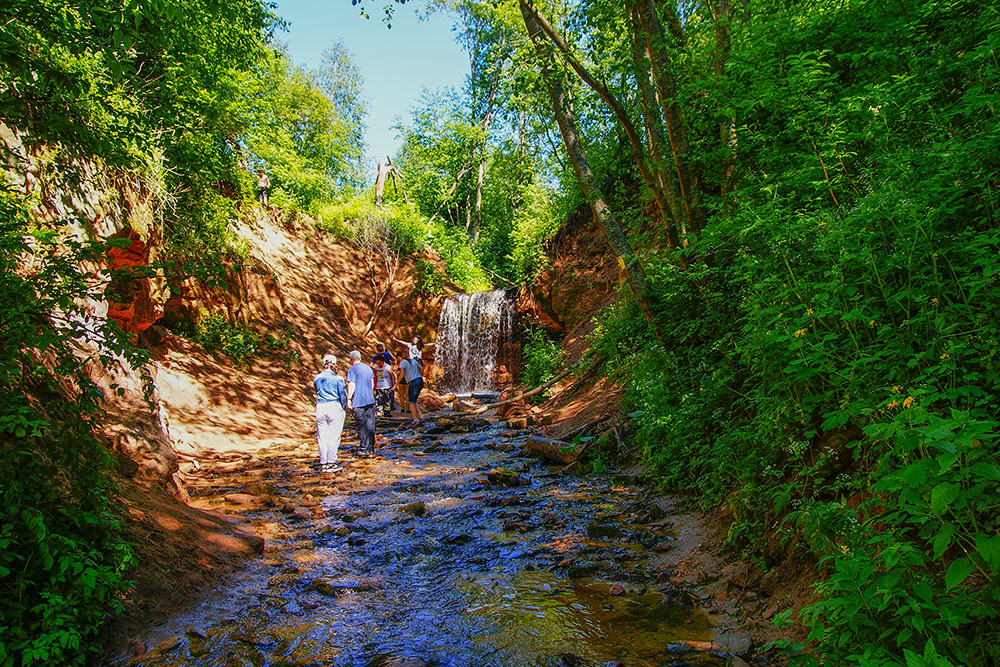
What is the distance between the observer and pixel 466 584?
163 inches

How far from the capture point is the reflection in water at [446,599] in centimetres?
310

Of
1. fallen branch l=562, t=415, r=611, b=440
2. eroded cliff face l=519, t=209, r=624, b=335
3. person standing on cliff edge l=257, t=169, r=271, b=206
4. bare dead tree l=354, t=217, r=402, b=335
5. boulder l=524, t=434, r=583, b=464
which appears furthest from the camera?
bare dead tree l=354, t=217, r=402, b=335

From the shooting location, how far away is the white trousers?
853 centimetres

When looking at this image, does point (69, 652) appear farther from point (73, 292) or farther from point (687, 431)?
point (687, 431)

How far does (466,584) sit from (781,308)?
10.7 feet

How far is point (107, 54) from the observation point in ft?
8.51

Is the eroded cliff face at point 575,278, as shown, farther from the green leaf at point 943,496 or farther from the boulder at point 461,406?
the green leaf at point 943,496

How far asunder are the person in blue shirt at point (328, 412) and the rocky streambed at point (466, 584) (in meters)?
1.41

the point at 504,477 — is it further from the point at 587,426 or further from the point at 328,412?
the point at 328,412

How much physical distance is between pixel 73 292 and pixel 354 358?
6.79m

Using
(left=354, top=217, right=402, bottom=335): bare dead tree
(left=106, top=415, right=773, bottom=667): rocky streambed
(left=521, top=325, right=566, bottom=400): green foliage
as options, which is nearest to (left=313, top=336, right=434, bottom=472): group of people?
(left=106, top=415, right=773, bottom=667): rocky streambed

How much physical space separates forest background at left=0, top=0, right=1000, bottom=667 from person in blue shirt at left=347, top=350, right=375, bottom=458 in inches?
189

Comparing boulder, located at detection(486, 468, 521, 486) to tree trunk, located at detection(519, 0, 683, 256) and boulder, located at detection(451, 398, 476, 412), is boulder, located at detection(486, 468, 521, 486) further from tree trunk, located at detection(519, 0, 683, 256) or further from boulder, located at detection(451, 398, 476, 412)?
boulder, located at detection(451, 398, 476, 412)

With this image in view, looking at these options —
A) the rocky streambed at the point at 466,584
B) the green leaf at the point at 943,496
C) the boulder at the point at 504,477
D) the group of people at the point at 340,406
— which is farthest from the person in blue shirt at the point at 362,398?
the green leaf at the point at 943,496
